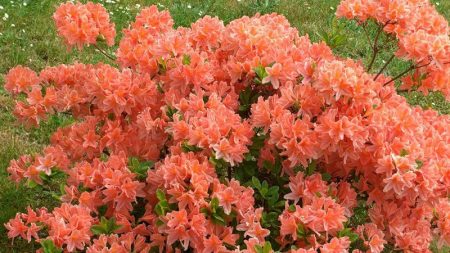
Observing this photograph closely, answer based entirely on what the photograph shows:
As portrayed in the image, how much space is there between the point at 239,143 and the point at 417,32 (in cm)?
85

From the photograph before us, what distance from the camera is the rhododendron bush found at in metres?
2.55

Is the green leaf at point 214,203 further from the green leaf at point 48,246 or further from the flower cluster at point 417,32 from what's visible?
Result: the flower cluster at point 417,32

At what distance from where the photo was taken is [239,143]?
2611 millimetres

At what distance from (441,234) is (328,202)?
638 millimetres

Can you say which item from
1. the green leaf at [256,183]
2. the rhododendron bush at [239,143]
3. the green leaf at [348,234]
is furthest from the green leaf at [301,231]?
the green leaf at [256,183]

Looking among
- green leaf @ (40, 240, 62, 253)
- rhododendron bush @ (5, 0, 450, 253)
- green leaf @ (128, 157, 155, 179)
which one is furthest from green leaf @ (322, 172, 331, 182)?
green leaf @ (40, 240, 62, 253)

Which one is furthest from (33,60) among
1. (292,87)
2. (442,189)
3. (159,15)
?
(442,189)

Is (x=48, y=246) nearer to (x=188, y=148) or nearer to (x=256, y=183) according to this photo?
(x=188, y=148)

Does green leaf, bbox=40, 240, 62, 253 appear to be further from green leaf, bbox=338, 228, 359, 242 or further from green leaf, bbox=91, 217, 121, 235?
green leaf, bbox=338, 228, 359, 242

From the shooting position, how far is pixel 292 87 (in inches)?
108

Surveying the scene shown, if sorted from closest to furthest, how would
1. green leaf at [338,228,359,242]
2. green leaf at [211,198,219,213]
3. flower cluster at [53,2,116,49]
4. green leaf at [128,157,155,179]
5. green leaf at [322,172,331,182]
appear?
1. green leaf at [211,198,219,213]
2. green leaf at [338,228,359,242]
3. green leaf at [128,157,155,179]
4. green leaf at [322,172,331,182]
5. flower cluster at [53,2,116,49]

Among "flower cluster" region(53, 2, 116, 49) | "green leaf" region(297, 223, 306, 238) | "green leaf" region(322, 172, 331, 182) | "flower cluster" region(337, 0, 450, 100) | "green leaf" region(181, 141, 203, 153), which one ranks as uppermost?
"flower cluster" region(337, 0, 450, 100)

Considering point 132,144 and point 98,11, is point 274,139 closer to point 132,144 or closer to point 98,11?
point 132,144

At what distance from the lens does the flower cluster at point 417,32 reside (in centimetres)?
286
